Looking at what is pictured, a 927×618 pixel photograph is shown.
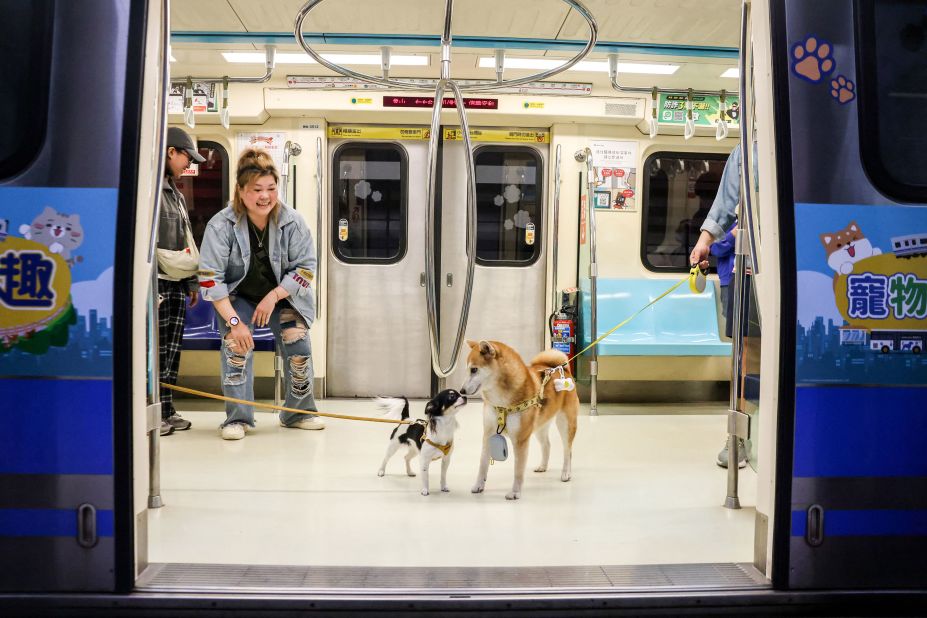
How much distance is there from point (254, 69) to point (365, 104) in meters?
0.82

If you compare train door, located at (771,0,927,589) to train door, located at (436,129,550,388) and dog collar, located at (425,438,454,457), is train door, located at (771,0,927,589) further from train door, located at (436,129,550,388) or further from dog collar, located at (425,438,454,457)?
train door, located at (436,129,550,388)

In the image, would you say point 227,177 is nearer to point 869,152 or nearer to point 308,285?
point 308,285

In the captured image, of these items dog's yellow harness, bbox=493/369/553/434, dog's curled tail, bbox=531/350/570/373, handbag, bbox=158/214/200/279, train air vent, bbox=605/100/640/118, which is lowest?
dog's yellow harness, bbox=493/369/553/434

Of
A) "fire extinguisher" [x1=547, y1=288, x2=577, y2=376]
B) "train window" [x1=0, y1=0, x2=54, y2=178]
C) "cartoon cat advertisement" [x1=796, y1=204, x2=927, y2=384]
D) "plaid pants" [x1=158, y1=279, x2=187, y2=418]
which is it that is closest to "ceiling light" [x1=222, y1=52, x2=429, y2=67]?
"plaid pants" [x1=158, y1=279, x2=187, y2=418]

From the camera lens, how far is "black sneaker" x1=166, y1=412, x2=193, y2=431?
4.08 meters

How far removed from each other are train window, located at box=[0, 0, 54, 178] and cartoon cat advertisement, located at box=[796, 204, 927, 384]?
A: 1.89m

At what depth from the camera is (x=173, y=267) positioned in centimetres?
374

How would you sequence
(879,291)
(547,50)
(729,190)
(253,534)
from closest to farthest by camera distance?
→ (879,291), (253,534), (729,190), (547,50)

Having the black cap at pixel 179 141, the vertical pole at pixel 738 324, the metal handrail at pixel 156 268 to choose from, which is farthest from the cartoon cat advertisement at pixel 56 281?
the black cap at pixel 179 141

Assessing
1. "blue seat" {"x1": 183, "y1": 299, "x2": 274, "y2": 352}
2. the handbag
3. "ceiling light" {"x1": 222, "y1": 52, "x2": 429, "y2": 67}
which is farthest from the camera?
"blue seat" {"x1": 183, "y1": 299, "x2": 274, "y2": 352}

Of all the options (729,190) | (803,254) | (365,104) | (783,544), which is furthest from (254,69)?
(783,544)

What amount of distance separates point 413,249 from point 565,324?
1.38 meters

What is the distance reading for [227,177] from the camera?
5.43 metres

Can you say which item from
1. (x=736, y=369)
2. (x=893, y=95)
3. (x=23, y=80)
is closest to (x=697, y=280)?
(x=736, y=369)
